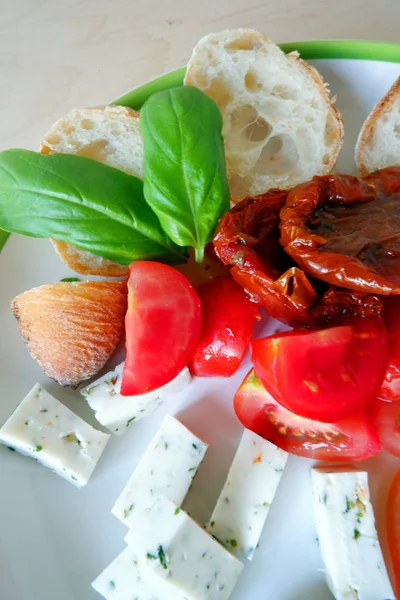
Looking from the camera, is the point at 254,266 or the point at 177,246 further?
the point at 177,246

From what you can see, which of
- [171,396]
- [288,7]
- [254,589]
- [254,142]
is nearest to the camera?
[254,589]

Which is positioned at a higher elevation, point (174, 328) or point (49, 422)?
point (174, 328)

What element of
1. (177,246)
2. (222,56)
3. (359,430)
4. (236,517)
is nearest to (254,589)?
(236,517)

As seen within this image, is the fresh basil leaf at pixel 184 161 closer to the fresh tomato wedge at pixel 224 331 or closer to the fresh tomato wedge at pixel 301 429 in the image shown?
the fresh tomato wedge at pixel 224 331

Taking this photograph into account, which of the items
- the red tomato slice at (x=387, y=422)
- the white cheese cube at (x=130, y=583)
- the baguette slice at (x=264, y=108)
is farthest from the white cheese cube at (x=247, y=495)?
the baguette slice at (x=264, y=108)

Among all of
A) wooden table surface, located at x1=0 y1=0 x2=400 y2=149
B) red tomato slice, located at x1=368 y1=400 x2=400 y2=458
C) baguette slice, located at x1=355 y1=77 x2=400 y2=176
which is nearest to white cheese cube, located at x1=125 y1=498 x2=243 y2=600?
red tomato slice, located at x1=368 y1=400 x2=400 y2=458

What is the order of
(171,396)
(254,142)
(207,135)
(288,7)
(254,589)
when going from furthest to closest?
(288,7) < (254,142) < (171,396) < (207,135) < (254,589)

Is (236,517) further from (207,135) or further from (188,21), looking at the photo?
(188,21)
